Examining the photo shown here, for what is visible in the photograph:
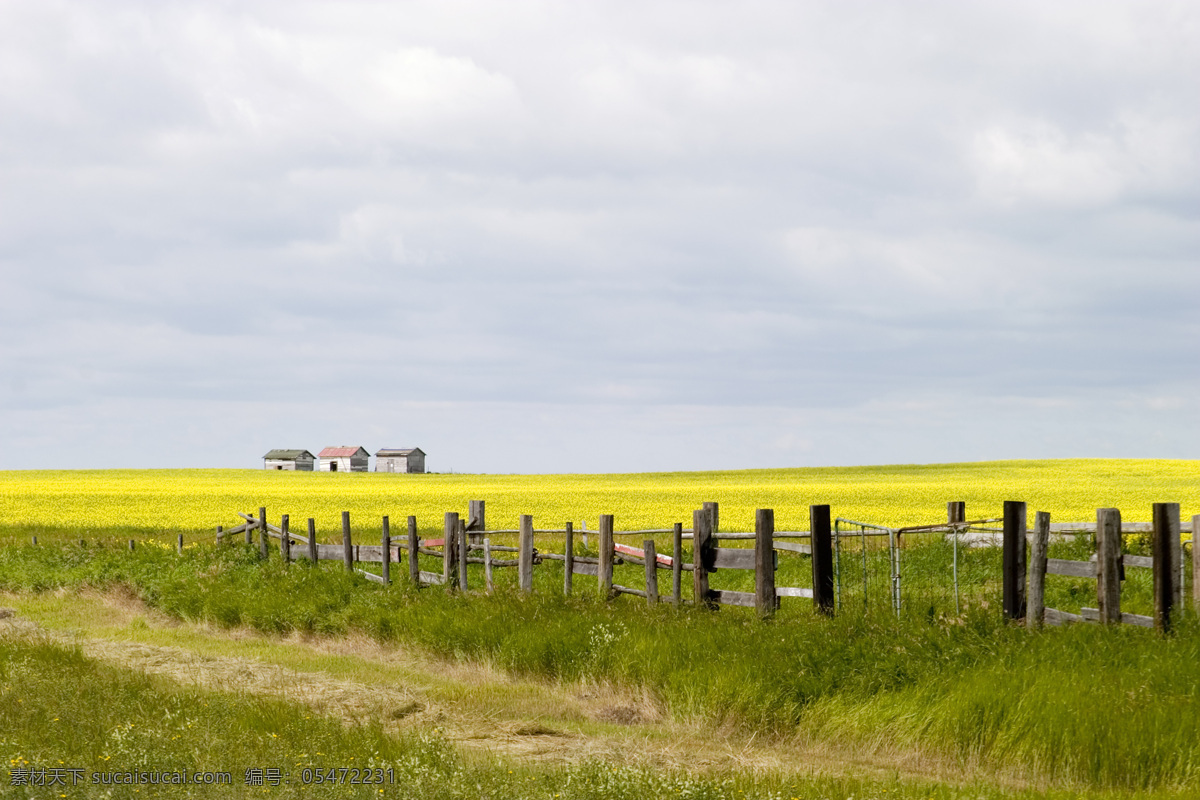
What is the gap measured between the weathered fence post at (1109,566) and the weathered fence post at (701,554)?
5.39 m

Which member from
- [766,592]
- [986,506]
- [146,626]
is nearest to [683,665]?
[766,592]

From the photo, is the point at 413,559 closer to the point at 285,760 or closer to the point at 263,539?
the point at 263,539

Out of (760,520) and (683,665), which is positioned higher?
(760,520)

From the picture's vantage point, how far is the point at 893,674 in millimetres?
11492

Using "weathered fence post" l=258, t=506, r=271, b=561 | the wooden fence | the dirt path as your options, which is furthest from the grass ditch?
"weathered fence post" l=258, t=506, r=271, b=561

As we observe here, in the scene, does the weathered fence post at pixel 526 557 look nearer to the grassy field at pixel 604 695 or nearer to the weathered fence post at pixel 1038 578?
the grassy field at pixel 604 695

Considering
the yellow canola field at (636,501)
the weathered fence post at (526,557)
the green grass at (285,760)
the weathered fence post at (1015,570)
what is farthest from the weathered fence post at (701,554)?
the yellow canola field at (636,501)

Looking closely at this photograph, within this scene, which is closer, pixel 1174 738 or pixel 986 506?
pixel 1174 738

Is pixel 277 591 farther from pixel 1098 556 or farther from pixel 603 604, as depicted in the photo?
pixel 1098 556

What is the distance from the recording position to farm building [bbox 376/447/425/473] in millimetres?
139250

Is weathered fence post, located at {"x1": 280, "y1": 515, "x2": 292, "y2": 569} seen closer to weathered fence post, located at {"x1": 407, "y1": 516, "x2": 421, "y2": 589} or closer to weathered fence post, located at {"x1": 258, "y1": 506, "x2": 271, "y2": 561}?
weathered fence post, located at {"x1": 258, "y1": 506, "x2": 271, "y2": 561}

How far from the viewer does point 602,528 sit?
1788 cm

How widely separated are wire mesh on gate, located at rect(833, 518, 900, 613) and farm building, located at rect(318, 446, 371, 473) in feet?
389

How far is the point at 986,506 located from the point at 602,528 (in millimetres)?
38020
